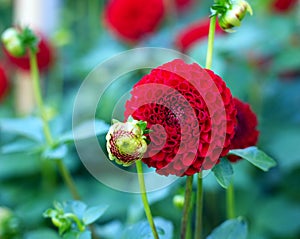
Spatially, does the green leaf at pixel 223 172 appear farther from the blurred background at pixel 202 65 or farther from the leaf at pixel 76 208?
the blurred background at pixel 202 65

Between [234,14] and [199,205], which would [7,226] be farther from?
[234,14]

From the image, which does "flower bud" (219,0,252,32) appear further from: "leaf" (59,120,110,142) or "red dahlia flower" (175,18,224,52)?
"red dahlia flower" (175,18,224,52)

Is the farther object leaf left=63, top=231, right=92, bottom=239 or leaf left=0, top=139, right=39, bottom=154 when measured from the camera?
leaf left=0, top=139, right=39, bottom=154

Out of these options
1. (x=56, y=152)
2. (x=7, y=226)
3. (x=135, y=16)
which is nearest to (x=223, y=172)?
(x=56, y=152)

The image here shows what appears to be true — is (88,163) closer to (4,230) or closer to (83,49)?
(4,230)

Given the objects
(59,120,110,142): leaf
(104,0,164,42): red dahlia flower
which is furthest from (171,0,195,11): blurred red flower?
(59,120,110,142): leaf
